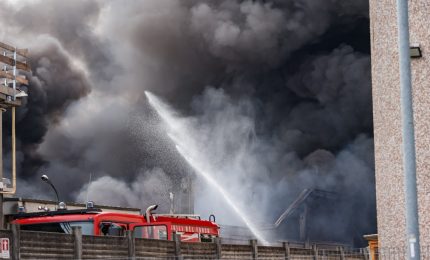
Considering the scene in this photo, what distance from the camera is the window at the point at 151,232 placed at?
782 inches

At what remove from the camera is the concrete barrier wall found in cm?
1291

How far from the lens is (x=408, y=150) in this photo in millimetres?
11461

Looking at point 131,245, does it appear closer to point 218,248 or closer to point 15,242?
point 15,242

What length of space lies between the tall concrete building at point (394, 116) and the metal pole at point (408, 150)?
8986 mm

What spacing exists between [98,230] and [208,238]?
5.95 metres

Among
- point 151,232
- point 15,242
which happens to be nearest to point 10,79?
point 151,232

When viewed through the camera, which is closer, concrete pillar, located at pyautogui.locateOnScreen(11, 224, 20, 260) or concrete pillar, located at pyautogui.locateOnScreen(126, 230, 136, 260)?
concrete pillar, located at pyautogui.locateOnScreen(11, 224, 20, 260)

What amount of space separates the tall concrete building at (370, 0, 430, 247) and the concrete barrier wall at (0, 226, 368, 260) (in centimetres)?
269

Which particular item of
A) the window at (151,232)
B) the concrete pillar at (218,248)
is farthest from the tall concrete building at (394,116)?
the window at (151,232)

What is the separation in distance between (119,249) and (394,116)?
32.3 ft

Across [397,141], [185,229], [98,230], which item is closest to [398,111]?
[397,141]

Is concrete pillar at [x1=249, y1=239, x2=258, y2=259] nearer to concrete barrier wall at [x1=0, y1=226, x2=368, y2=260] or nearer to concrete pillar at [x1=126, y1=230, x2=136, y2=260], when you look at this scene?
concrete barrier wall at [x1=0, y1=226, x2=368, y2=260]

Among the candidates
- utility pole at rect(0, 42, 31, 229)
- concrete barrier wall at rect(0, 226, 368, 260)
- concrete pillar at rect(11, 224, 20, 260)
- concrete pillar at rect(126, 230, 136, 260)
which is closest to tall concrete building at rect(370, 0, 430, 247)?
concrete barrier wall at rect(0, 226, 368, 260)

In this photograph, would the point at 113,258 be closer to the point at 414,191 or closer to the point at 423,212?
the point at 414,191
